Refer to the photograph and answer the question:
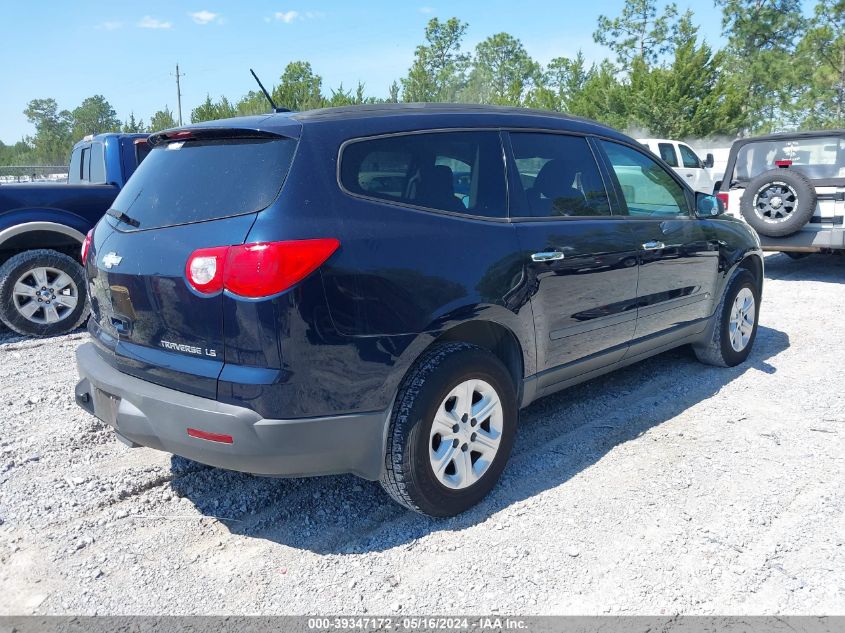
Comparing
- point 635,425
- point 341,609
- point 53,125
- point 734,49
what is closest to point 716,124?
point 734,49

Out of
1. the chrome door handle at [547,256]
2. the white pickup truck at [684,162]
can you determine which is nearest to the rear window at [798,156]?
the chrome door handle at [547,256]

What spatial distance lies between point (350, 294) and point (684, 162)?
52.8 feet

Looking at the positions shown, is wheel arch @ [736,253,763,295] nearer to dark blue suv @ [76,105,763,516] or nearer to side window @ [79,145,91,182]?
dark blue suv @ [76,105,763,516]

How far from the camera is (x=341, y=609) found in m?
2.53

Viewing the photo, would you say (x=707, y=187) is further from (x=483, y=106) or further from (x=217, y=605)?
(x=217, y=605)

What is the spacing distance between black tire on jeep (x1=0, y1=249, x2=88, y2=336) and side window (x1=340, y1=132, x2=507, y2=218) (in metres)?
4.67

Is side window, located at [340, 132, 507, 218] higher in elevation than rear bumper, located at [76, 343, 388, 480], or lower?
higher

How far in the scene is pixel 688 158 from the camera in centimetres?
1717

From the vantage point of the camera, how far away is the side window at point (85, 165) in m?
7.36

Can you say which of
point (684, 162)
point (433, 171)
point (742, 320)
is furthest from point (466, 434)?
point (684, 162)

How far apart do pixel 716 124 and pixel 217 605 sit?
3781 cm

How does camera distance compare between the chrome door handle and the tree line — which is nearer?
the chrome door handle

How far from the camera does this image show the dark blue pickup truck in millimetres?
6191

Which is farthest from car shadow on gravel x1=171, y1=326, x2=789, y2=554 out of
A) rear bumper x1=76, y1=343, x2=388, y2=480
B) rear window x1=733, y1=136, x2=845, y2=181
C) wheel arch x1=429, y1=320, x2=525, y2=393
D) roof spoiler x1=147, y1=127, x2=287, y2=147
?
rear window x1=733, y1=136, x2=845, y2=181
